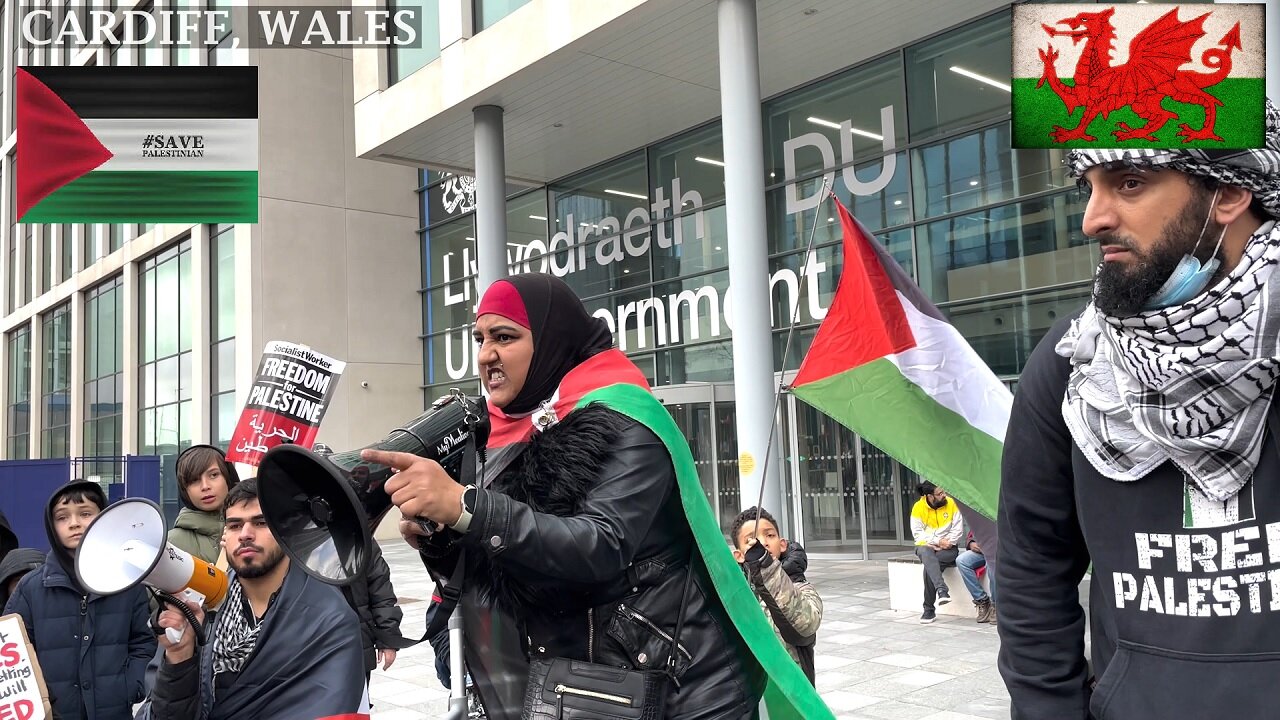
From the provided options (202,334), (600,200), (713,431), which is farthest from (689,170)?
(202,334)

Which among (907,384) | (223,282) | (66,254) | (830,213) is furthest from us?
(66,254)

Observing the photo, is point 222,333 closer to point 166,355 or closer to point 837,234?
point 166,355

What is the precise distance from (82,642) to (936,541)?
318 inches

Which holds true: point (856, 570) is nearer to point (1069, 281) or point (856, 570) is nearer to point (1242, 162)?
point (1069, 281)

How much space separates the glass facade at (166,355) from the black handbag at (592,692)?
84.1ft

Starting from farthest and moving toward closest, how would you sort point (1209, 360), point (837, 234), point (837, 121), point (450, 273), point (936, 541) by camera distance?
point (450, 273) → point (837, 121) → point (837, 234) → point (936, 541) → point (1209, 360)

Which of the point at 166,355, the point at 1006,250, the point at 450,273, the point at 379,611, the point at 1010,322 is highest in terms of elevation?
the point at 450,273

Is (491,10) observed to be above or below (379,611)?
above

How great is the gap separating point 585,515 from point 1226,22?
1475 millimetres

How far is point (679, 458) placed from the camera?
254cm

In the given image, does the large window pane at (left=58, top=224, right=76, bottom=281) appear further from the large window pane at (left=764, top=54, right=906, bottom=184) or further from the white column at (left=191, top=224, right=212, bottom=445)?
the large window pane at (left=764, top=54, right=906, bottom=184)

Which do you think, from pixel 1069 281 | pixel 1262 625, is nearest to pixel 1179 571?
pixel 1262 625

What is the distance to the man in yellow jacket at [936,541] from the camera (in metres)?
10.6

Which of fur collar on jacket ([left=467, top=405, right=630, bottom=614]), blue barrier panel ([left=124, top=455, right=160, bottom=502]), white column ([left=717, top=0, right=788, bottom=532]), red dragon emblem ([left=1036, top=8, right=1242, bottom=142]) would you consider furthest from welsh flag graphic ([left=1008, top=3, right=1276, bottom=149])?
blue barrier panel ([left=124, top=455, right=160, bottom=502])
